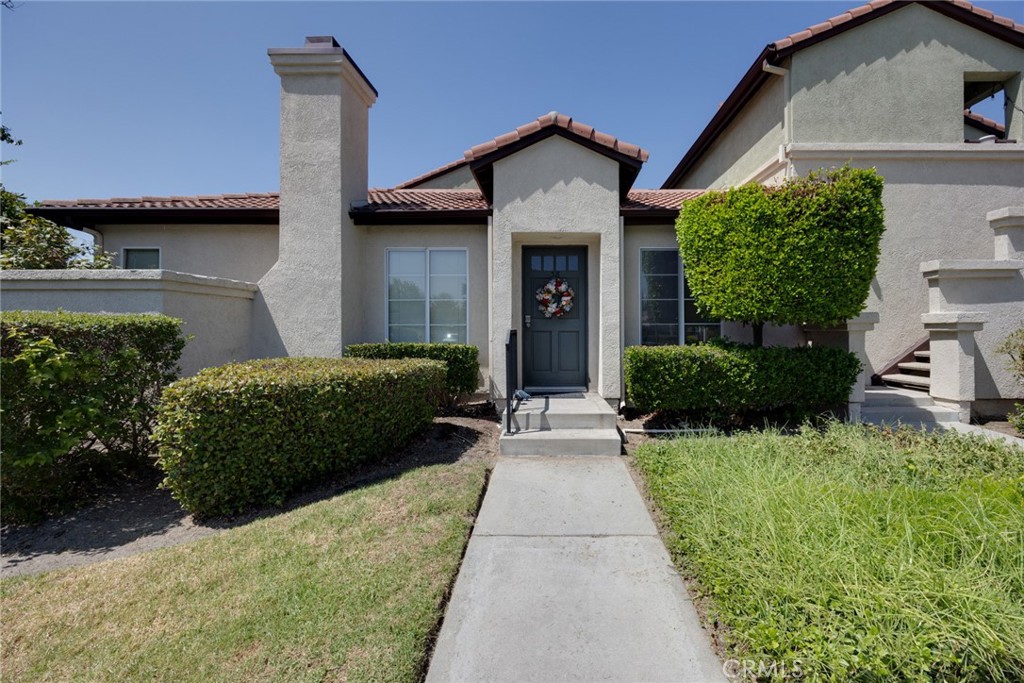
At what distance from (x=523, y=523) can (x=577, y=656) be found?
1.48m

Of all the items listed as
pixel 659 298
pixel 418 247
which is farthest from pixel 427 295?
pixel 659 298

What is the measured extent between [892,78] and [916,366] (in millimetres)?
5298

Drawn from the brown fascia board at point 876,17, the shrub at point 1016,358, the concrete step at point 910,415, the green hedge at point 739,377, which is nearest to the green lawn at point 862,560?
the green hedge at point 739,377

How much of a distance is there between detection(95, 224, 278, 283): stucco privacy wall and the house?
26 millimetres

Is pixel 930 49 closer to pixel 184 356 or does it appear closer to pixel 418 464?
pixel 418 464

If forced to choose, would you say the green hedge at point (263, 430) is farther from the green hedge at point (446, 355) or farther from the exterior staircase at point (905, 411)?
the exterior staircase at point (905, 411)

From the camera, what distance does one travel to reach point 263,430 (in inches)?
165

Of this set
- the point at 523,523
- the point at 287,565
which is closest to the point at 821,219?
the point at 523,523

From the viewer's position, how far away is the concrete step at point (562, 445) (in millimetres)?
5434

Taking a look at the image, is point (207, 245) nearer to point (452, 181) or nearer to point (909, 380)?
point (452, 181)

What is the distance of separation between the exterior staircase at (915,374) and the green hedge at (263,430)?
28.3ft

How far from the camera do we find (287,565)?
314cm

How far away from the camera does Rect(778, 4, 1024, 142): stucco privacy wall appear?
317 inches

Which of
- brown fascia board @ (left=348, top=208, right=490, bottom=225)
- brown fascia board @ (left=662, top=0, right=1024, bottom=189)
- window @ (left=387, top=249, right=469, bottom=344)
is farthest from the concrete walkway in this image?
brown fascia board @ (left=662, top=0, right=1024, bottom=189)
